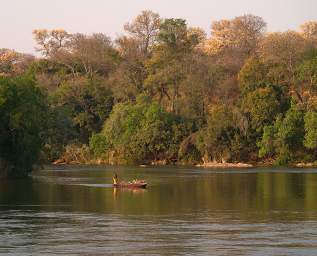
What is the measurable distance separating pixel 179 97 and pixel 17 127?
Answer: 4452cm

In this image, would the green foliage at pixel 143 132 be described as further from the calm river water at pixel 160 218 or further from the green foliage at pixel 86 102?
the calm river water at pixel 160 218

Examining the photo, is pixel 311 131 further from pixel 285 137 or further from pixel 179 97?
pixel 179 97

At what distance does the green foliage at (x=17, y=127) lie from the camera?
226ft

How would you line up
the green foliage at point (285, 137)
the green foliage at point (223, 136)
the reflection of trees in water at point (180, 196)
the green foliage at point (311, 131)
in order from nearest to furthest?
1. the reflection of trees in water at point (180, 196)
2. the green foliage at point (311, 131)
3. the green foliage at point (285, 137)
4. the green foliage at point (223, 136)

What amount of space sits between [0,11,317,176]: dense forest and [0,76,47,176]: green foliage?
55.2 ft

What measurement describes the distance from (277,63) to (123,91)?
73.3 feet

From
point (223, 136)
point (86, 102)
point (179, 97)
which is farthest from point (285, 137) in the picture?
point (86, 102)

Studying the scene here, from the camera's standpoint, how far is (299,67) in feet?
333

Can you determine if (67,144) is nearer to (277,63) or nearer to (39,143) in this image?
(277,63)

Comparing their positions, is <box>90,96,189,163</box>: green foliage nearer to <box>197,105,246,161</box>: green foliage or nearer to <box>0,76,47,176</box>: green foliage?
<box>197,105,246,161</box>: green foliage

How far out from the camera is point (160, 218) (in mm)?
39406

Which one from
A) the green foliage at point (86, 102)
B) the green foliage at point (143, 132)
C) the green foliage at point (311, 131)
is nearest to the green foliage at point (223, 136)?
the green foliage at point (143, 132)

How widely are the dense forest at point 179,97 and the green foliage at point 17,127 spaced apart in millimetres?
16836

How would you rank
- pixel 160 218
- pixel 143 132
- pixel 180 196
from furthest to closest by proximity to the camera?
pixel 143 132
pixel 180 196
pixel 160 218
